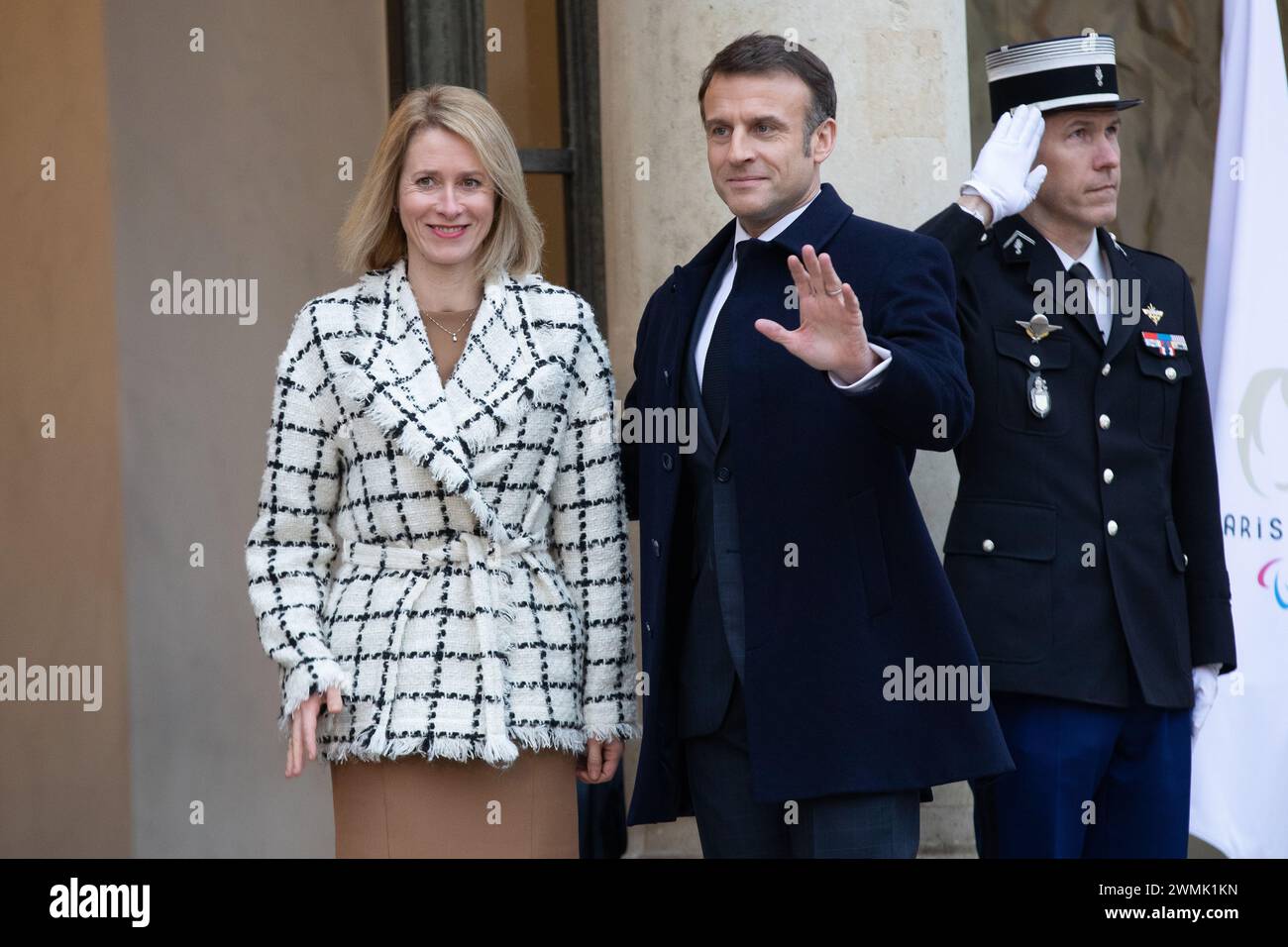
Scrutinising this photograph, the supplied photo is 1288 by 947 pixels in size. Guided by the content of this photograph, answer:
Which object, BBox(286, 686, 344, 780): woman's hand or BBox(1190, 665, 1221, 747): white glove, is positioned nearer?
BBox(286, 686, 344, 780): woman's hand

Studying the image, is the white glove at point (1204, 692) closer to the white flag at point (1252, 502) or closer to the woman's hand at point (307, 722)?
the white flag at point (1252, 502)

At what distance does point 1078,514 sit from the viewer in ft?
13.6

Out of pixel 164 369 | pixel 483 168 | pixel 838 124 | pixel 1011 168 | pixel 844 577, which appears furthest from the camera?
pixel 164 369

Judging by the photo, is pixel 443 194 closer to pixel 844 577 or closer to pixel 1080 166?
pixel 844 577

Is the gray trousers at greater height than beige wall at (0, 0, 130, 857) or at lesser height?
lesser

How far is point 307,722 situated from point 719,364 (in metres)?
1.02

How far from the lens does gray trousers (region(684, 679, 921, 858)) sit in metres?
3.60

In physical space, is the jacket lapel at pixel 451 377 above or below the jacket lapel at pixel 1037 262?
below

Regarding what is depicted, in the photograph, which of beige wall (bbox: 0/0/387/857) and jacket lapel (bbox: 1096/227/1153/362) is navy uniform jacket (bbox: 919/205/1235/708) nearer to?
jacket lapel (bbox: 1096/227/1153/362)

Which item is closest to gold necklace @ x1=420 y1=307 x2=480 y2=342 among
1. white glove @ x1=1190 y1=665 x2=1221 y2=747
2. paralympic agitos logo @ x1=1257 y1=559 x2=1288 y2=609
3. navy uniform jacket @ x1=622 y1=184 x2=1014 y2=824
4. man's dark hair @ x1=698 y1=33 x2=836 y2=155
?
navy uniform jacket @ x1=622 y1=184 x2=1014 y2=824

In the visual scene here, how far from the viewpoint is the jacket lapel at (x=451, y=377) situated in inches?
147

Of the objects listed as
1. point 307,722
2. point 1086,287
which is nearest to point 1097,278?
point 1086,287

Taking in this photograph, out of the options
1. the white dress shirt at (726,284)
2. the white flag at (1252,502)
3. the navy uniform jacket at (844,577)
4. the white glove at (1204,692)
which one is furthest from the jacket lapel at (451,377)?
the white flag at (1252,502)

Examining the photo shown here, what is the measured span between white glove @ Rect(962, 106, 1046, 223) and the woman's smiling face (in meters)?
1.11
